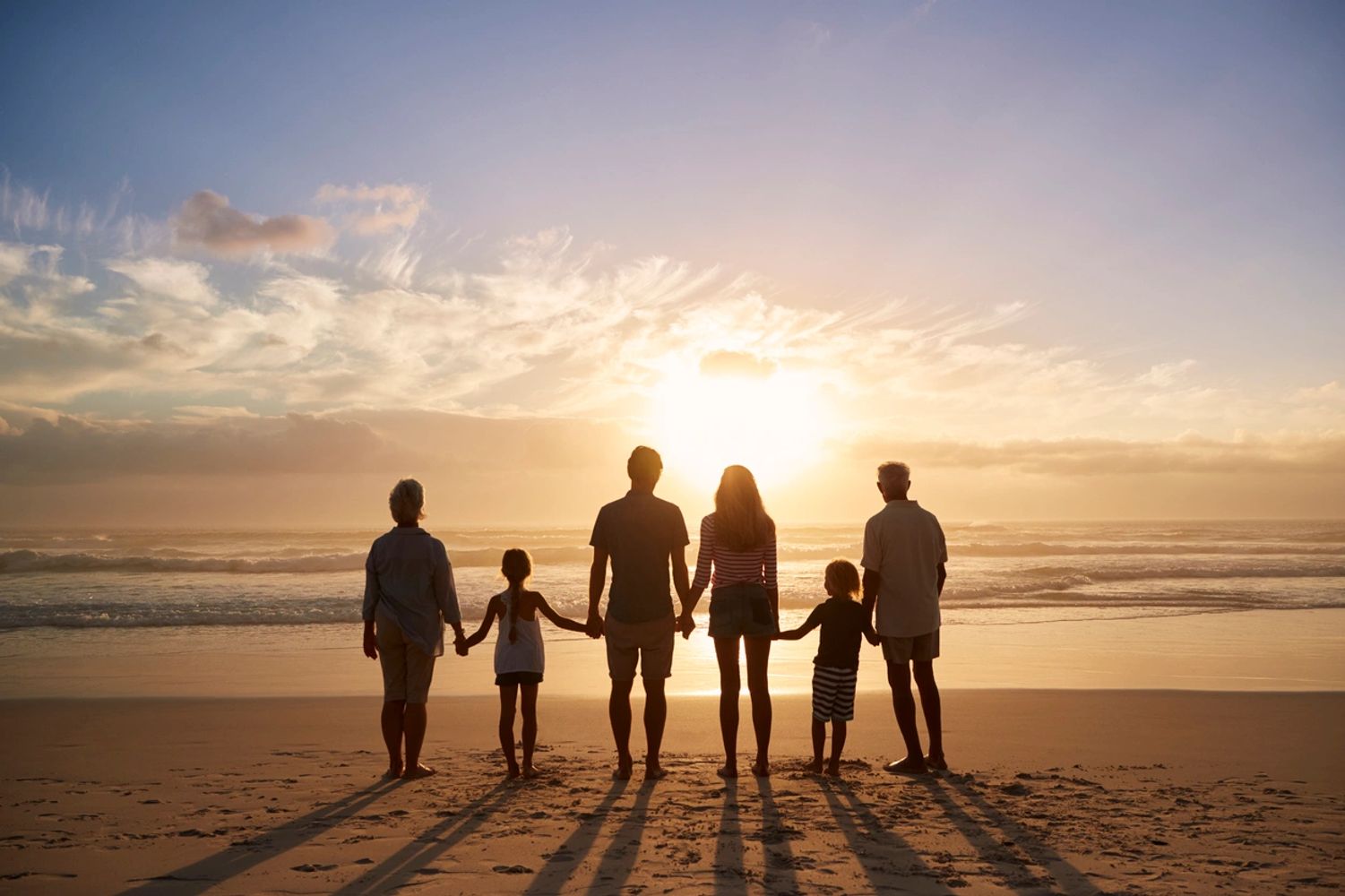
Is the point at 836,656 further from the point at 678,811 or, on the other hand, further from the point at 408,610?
the point at 408,610

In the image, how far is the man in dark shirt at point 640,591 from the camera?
18.8 ft

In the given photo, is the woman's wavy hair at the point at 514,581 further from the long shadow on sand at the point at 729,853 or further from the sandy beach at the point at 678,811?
the long shadow on sand at the point at 729,853

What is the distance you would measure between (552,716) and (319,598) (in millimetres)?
14139

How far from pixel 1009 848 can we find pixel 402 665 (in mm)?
3791

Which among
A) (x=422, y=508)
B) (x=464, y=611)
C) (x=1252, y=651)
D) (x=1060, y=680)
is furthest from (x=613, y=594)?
(x=464, y=611)

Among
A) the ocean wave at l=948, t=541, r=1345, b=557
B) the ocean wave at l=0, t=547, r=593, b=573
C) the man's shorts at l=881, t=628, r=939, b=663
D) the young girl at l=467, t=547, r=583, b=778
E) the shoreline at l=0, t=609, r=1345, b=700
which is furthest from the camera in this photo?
the ocean wave at l=948, t=541, r=1345, b=557

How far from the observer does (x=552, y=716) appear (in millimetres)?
8312

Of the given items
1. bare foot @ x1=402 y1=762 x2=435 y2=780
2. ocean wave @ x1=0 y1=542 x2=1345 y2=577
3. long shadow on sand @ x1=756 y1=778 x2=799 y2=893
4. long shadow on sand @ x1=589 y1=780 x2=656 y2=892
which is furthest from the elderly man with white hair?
ocean wave @ x1=0 y1=542 x2=1345 y2=577

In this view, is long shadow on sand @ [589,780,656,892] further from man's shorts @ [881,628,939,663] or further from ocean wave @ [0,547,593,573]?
ocean wave @ [0,547,593,573]

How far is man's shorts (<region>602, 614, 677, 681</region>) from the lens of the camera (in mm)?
5750

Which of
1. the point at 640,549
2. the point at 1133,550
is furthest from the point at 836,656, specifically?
the point at 1133,550

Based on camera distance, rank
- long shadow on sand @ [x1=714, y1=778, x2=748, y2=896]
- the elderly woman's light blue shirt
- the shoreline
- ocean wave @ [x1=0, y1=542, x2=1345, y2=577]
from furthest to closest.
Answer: ocean wave @ [x1=0, y1=542, x2=1345, y2=577]
the shoreline
the elderly woman's light blue shirt
long shadow on sand @ [x1=714, y1=778, x2=748, y2=896]

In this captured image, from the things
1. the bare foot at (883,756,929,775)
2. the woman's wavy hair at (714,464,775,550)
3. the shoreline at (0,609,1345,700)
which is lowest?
the shoreline at (0,609,1345,700)

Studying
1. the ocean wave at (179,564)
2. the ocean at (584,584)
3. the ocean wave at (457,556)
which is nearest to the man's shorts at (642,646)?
the ocean at (584,584)
